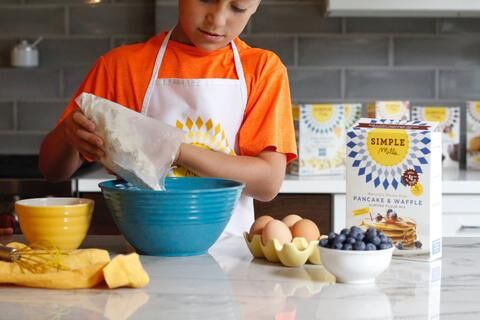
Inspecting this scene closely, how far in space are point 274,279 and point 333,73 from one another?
2053 mm

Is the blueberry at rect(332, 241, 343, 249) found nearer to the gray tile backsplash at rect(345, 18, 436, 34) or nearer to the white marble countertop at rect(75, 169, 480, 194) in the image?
the white marble countertop at rect(75, 169, 480, 194)

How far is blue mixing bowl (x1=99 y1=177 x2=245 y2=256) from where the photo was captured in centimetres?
143

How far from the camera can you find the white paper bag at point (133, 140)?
57.1 inches

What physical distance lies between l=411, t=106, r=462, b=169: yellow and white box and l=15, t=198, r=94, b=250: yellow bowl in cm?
184

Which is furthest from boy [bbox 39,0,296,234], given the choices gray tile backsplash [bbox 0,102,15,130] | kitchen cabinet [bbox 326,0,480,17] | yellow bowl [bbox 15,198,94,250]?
gray tile backsplash [bbox 0,102,15,130]

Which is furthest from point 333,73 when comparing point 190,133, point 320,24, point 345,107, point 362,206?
point 362,206

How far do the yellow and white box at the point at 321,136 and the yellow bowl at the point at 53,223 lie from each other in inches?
58.8

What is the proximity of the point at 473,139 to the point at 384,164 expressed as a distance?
169 centimetres

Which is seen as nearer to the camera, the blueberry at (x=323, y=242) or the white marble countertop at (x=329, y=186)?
the blueberry at (x=323, y=242)

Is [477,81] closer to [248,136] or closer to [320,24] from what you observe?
[320,24]

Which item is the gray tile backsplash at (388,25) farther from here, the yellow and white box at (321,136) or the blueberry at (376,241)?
the blueberry at (376,241)

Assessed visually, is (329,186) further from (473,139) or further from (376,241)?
(376,241)

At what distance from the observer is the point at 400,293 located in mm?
1268

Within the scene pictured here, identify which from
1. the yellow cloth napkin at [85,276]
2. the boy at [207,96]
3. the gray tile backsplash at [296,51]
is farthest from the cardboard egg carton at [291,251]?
the gray tile backsplash at [296,51]
